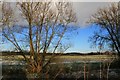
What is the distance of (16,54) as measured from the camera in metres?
15.2

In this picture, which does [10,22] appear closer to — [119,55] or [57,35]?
[57,35]

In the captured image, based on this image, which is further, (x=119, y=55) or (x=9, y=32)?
(x=119, y=55)

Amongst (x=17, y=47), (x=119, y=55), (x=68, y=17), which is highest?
(x=68, y=17)

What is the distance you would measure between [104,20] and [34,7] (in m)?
6.48

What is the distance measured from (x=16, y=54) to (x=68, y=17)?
322cm

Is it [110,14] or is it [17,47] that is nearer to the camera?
[17,47]

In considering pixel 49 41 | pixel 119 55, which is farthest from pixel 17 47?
pixel 119 55

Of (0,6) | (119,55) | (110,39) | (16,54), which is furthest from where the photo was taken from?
(110,39)

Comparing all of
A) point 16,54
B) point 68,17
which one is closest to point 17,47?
Result: point 16,54

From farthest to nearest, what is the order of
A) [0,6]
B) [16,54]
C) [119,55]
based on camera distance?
1. [119,55]
2. [16,54]
3. [0,6]

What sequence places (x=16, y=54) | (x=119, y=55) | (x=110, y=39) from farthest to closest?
(x=110, y=39) < (x=119, y=55) < (x=16, y=54)

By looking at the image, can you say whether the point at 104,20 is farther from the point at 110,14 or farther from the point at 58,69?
Result: the point at 58,69

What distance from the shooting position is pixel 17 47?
48.5 ft

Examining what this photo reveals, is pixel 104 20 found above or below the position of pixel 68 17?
below
